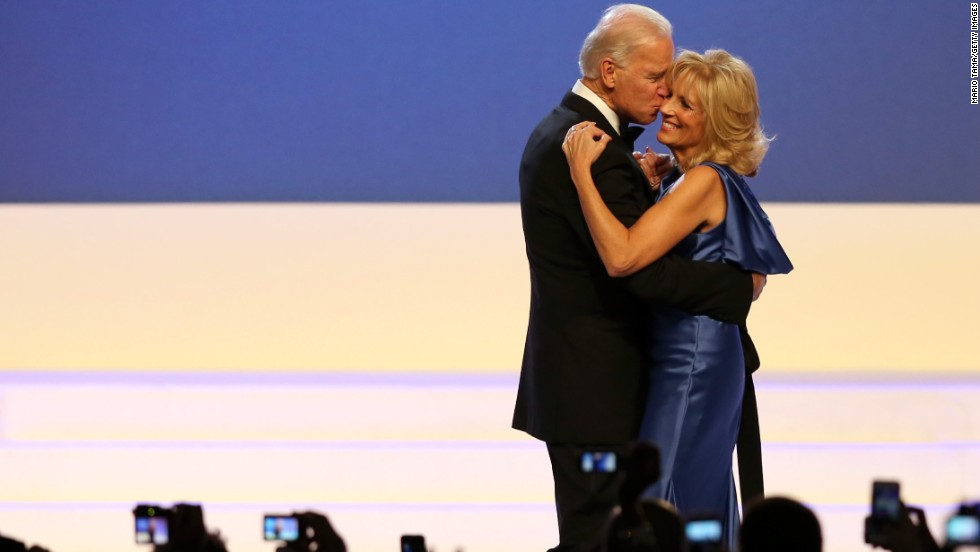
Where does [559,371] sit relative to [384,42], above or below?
below

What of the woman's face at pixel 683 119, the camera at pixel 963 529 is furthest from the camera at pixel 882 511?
the woman's face at pixel 683 119

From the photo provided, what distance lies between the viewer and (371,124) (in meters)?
7.33

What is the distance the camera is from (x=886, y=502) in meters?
1.32

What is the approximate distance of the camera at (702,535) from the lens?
121cm

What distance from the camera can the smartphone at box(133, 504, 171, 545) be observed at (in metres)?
1.35

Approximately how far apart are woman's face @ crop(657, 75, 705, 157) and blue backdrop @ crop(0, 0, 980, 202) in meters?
4.89

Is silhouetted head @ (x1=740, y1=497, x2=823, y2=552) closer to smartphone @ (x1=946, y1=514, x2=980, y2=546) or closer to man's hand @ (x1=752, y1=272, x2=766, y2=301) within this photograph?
smartphone @ (x1=946, y1=514, x2=980, y2=546)

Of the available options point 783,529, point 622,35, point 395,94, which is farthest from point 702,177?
point 395,94

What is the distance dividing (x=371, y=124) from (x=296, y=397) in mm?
4062

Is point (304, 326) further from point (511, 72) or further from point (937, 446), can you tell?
point (511, 72)

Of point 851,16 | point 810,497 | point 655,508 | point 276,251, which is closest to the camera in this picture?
point 655,508

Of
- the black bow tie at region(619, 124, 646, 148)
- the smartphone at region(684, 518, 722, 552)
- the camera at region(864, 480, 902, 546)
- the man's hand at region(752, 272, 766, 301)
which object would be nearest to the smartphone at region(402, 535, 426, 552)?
the smartphone at region(684, 518, 722, 552)

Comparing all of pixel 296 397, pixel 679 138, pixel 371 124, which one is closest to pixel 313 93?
pixel 371 124

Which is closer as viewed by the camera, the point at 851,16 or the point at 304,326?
the point at 304,326
